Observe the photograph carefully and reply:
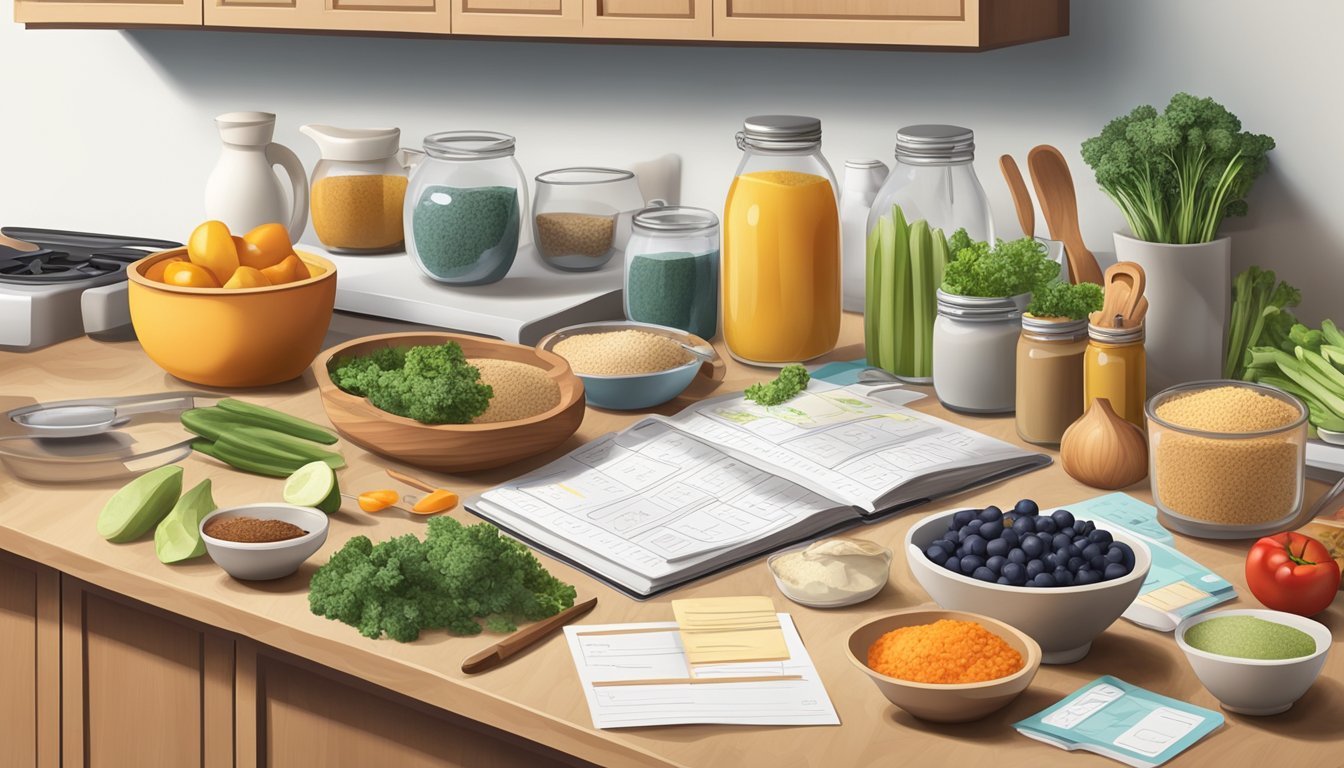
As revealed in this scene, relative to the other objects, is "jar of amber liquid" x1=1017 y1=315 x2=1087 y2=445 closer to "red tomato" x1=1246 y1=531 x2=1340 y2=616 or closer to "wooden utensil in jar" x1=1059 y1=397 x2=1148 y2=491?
"wooden utensil in jar" x1=1059 y1=397 x2=1148 y2=491

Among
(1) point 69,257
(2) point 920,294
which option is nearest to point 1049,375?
(2) point 920,294

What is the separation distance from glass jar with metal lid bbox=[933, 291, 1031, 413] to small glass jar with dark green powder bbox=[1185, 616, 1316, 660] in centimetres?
60

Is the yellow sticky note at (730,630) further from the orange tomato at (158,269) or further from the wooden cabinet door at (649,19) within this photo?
the orange tomato at (158,269)

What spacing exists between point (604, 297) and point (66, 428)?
77 cm

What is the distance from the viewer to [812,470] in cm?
145

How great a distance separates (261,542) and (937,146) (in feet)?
3.19

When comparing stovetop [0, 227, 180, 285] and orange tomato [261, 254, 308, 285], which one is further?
stovetop [0, 227, 180, 285]

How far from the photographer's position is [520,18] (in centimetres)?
196

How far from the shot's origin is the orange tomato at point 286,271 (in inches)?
70.9

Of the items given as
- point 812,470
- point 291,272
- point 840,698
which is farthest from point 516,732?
point 291,272

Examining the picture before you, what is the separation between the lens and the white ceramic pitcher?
7.34ft

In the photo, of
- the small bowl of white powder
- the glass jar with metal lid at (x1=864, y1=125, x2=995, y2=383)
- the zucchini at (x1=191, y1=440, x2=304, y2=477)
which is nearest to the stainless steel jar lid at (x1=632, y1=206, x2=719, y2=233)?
the glass jar with metal lid at (x1=864, y1=125, x2=995, y2=383)

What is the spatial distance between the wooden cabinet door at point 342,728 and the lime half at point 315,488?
0.16 m

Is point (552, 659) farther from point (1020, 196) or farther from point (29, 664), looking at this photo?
point (1020, 196)
